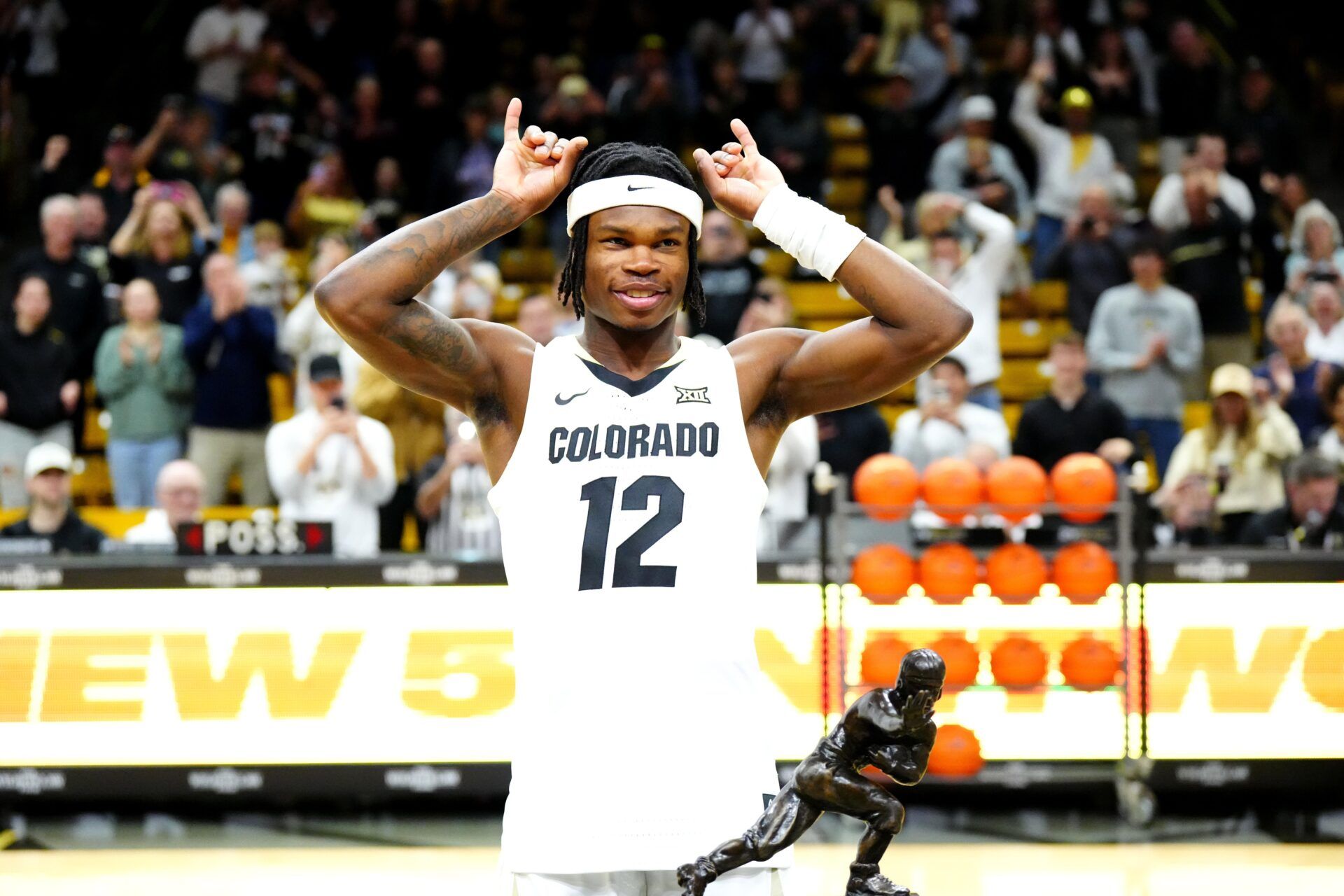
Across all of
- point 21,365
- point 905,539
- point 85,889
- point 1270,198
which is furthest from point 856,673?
point 1270,198

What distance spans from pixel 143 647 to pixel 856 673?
→ 3243mm

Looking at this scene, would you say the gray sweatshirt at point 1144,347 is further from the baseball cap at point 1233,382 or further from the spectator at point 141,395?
the spectator at point 141,395

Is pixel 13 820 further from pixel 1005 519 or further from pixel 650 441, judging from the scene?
pixel 650 441

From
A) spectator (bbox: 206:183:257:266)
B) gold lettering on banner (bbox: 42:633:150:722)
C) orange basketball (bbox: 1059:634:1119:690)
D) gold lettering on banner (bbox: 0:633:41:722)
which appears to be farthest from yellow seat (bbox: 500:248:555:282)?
orange basketball (bbox: 1059:634:1119:690)

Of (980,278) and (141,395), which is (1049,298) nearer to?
(980,278)

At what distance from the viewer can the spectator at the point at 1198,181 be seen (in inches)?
464

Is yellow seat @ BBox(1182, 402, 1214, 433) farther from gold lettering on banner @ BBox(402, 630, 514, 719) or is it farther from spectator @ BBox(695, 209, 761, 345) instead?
gold lettering on banner @ BBox(402, 630, 514, 719)

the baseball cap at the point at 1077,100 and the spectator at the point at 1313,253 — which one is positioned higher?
the baseball cap at the point at 1077,100

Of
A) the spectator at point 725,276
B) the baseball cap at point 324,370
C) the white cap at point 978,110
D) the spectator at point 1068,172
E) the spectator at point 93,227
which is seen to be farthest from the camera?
the spectator at point 1068,172

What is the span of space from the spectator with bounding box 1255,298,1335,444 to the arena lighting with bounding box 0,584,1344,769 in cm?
280

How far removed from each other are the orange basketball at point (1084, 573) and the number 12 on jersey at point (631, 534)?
4774mm

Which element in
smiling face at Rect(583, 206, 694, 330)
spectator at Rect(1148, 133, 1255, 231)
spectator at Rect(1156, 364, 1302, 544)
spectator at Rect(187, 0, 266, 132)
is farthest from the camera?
spectator at Rect(187, 0, 266, 132)

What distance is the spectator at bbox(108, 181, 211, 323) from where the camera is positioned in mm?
10938

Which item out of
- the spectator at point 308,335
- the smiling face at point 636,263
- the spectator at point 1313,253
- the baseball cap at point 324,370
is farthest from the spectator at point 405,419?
the smiling face at point 636,263
